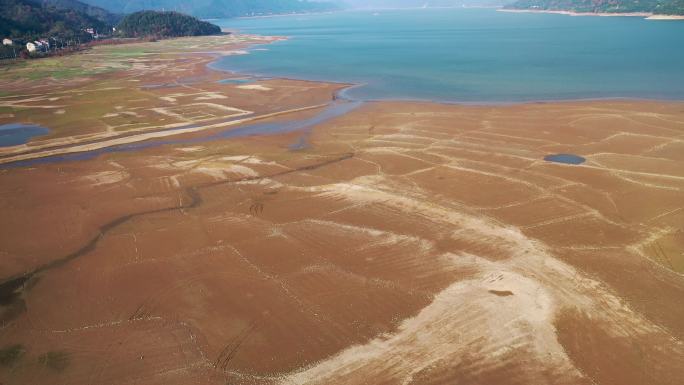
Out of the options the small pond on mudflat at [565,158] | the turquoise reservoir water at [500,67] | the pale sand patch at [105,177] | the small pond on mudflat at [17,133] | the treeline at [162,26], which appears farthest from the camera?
the treeline at [162,26]

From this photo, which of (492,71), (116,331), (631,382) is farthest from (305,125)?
(492,71)

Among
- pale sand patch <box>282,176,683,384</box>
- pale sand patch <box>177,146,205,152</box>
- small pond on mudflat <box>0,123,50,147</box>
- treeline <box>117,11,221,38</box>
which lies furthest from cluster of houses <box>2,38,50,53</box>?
pale sand patch <box>282,176,683,384</box>

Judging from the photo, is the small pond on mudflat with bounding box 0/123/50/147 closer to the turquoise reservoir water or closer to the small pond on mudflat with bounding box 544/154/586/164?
the turquoise reservoir water

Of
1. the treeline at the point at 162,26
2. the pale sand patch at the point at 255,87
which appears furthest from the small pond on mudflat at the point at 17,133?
the treeline at the point at 162,26

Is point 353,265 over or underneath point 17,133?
underneath

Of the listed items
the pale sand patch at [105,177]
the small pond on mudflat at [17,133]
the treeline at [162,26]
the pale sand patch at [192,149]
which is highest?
the treeline at [162,26]

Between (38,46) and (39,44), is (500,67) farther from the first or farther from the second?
(39,44)

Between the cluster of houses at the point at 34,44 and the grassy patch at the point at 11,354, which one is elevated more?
the cluster of houses at the point at 34,44

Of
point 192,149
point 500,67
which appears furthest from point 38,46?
point 500,67

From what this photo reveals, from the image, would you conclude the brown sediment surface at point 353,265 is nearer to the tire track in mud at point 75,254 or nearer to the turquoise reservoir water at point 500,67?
the tire track in mud at point 75,254
